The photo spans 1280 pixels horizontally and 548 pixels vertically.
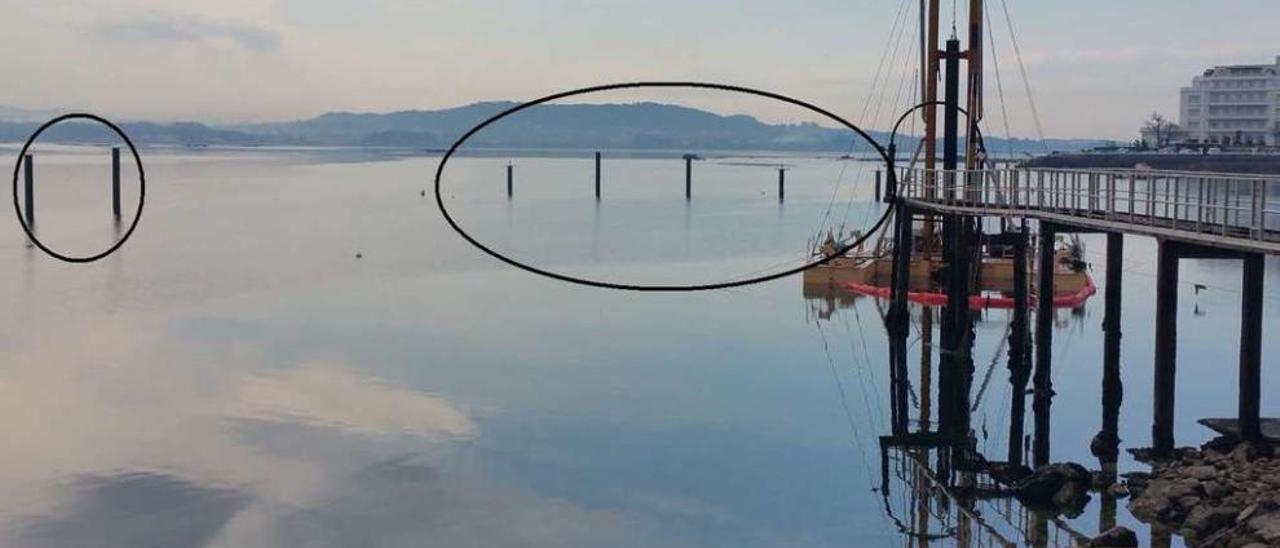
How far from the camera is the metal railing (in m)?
23.7

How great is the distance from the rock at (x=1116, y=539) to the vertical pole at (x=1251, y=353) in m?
5.01

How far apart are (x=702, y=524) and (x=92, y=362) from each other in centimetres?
2134

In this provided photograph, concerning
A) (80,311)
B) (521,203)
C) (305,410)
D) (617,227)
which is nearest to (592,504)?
(305,410)

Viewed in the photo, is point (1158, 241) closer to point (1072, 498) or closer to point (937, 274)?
point (1072, 498)

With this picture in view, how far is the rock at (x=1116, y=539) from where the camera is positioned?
19766 mm

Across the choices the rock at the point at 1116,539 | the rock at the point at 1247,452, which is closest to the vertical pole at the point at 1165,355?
the rock at the point at 1247,452

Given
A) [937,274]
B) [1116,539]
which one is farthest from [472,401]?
[937,274]

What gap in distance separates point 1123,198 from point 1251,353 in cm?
571

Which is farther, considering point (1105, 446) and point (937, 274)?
point (937, 274)

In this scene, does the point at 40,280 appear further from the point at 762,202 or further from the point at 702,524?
the point at 762,202

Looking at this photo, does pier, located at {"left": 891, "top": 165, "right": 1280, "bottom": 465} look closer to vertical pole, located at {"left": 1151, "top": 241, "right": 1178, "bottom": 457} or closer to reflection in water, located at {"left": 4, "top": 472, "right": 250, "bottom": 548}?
vertical pole, located at {"left": 1151, "top": 241, "right": 1178, "bottom": 457}

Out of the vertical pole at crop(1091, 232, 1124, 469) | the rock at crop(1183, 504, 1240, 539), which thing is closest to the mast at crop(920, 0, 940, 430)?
the vertical pole at crop(1091, 232, 1124, 469)

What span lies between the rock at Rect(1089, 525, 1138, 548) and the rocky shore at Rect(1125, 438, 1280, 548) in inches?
34.9

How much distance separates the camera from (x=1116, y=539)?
786 inches
